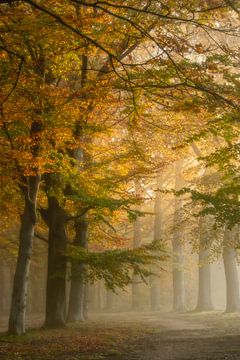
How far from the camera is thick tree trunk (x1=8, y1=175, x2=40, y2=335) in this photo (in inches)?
543

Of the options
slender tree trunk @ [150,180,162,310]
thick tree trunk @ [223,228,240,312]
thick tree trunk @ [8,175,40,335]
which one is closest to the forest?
thick tree trunk @ [8,175,40,335]

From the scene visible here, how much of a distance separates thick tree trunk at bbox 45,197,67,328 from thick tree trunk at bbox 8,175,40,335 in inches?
93.6

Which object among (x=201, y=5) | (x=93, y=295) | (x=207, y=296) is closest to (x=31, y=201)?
(x=201, y=5)

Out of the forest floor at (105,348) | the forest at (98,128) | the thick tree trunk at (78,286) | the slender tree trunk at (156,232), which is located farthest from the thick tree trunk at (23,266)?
the slender tree trunk at (156,232)

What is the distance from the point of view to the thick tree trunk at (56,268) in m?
16.8

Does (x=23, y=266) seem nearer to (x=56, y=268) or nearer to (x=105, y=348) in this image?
(x=56, y=268)

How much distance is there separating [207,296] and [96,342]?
21.6 metres

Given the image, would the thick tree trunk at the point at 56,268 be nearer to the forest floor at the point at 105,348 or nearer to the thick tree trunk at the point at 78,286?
the thick tree trunk at the point at 78,286

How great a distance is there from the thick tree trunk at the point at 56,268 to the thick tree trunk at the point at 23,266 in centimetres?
238

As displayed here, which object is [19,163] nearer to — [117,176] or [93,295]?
[117,176]

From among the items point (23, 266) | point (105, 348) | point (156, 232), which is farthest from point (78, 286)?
point (156, 232)

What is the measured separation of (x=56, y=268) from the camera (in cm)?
1725

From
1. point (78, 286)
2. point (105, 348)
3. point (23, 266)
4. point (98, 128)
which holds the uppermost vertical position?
point (98, 128)

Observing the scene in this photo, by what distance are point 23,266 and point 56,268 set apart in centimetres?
318
